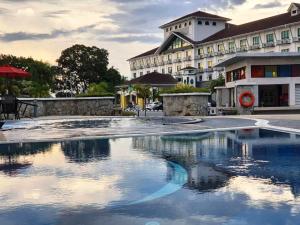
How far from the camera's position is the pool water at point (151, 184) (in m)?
5.66

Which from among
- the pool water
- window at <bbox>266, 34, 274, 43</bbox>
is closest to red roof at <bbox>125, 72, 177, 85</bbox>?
window at <bbox>266, 34, 274, 43</bbox>

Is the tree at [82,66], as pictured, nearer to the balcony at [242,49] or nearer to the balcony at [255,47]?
the balcony at [242,49]

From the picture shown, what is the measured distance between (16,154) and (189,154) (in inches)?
171

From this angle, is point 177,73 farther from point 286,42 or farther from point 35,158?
point 35,158

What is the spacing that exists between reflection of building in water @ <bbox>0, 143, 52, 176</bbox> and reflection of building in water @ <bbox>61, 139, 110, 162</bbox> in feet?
2.15

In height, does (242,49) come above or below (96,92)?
above

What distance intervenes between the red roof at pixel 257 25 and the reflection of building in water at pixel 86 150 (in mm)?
57720

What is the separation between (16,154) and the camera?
37.9 feet

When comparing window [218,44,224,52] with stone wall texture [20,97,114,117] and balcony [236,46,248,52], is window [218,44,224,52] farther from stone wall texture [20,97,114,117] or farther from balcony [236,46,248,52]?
stone wall texture [20,97,114,117]

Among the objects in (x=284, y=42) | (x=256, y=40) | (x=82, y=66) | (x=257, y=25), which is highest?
(x=257, y=25)

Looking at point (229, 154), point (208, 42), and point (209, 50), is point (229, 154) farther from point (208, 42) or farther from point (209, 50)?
point (209, 50)

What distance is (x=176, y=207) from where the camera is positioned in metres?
6.06

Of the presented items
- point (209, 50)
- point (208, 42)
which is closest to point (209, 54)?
point (209, 50)

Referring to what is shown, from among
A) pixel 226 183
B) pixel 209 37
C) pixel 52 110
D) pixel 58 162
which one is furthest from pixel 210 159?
pixel 209 37
